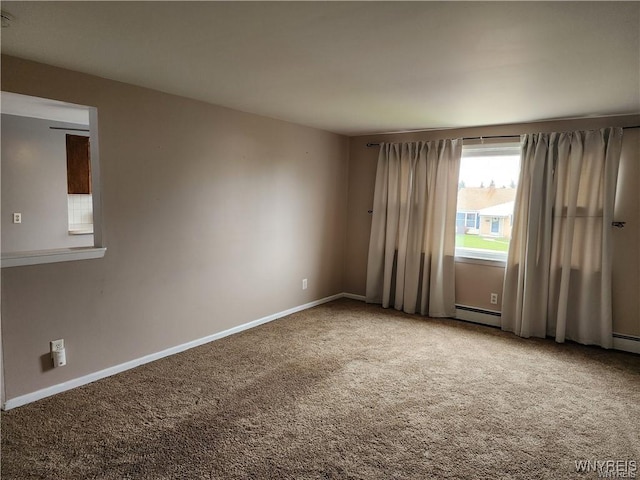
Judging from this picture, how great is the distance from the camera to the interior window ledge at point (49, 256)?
240 centimetres

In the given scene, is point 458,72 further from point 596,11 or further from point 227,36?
point 227,36

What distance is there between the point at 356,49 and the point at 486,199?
2997mm

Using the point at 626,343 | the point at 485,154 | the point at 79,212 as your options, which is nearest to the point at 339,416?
the point at 626,343

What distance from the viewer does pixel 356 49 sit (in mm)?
2059

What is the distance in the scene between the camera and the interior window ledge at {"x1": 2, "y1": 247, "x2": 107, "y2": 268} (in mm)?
2398

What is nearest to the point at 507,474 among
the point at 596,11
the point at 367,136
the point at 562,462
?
the point at 562,462

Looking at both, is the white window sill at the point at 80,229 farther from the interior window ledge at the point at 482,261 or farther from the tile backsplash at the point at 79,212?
the interior window ledge at the point at 482,261

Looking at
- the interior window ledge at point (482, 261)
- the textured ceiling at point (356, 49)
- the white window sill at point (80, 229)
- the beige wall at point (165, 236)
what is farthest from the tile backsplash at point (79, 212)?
the interior window ledge at point (482, 261)

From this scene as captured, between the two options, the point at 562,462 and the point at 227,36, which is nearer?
the point at 227,36

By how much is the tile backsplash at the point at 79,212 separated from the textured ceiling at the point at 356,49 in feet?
8.32

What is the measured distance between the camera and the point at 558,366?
3311mm

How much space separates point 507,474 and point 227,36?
8.71 feet

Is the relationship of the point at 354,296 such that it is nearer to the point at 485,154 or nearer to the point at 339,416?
the point at 485,154

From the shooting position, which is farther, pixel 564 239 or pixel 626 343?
pixel 564 239
